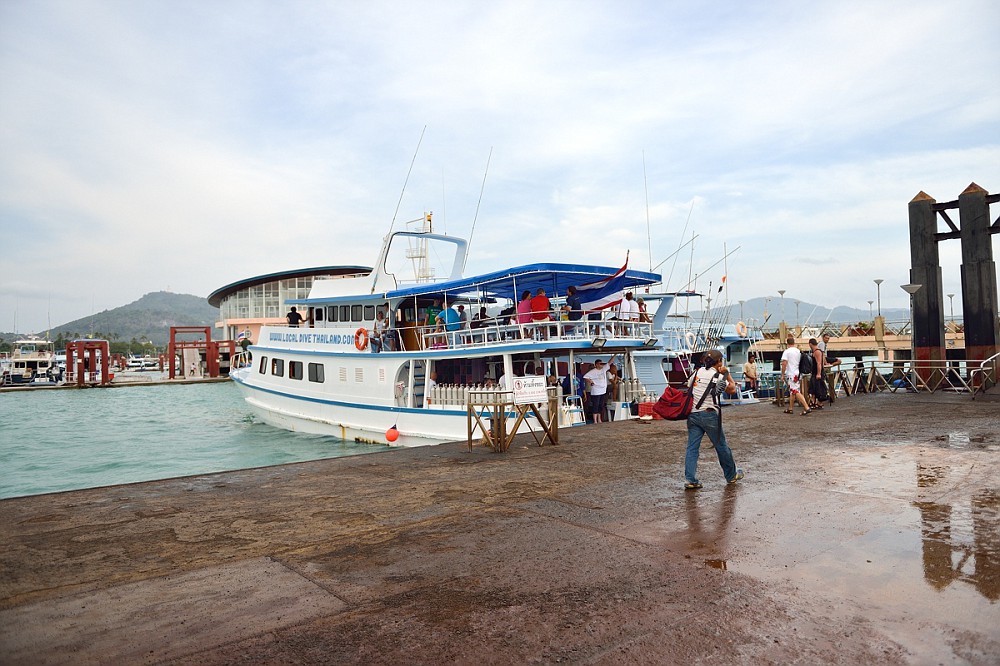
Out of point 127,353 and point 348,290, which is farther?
point 127,353

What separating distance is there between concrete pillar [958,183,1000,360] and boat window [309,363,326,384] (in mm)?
19877

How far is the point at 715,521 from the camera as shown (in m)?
6.00

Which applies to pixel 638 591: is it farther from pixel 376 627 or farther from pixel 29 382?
pixel 29 382

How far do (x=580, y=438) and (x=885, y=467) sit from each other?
4932 millimetres

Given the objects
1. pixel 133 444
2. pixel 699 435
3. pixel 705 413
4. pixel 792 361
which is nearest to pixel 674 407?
pixel 792 361

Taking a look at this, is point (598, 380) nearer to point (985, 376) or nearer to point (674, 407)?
point (674, 407)

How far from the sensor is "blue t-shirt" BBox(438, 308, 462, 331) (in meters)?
17.4

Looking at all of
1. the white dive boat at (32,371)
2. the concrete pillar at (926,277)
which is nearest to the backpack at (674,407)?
the concrete pillar at (926,277)

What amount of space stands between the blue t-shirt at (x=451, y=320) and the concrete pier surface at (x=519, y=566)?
28.8ft

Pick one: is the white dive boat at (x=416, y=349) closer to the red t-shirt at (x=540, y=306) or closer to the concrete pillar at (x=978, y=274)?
the red t-shirt at (x=540, y=306)

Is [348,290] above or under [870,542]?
above

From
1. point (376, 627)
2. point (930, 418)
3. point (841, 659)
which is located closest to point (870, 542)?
point (841, 659)

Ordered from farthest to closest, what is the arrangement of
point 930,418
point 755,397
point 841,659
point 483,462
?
point 755,397
point 930,418
point 483,462
point 841,659

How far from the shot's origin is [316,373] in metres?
21.5
